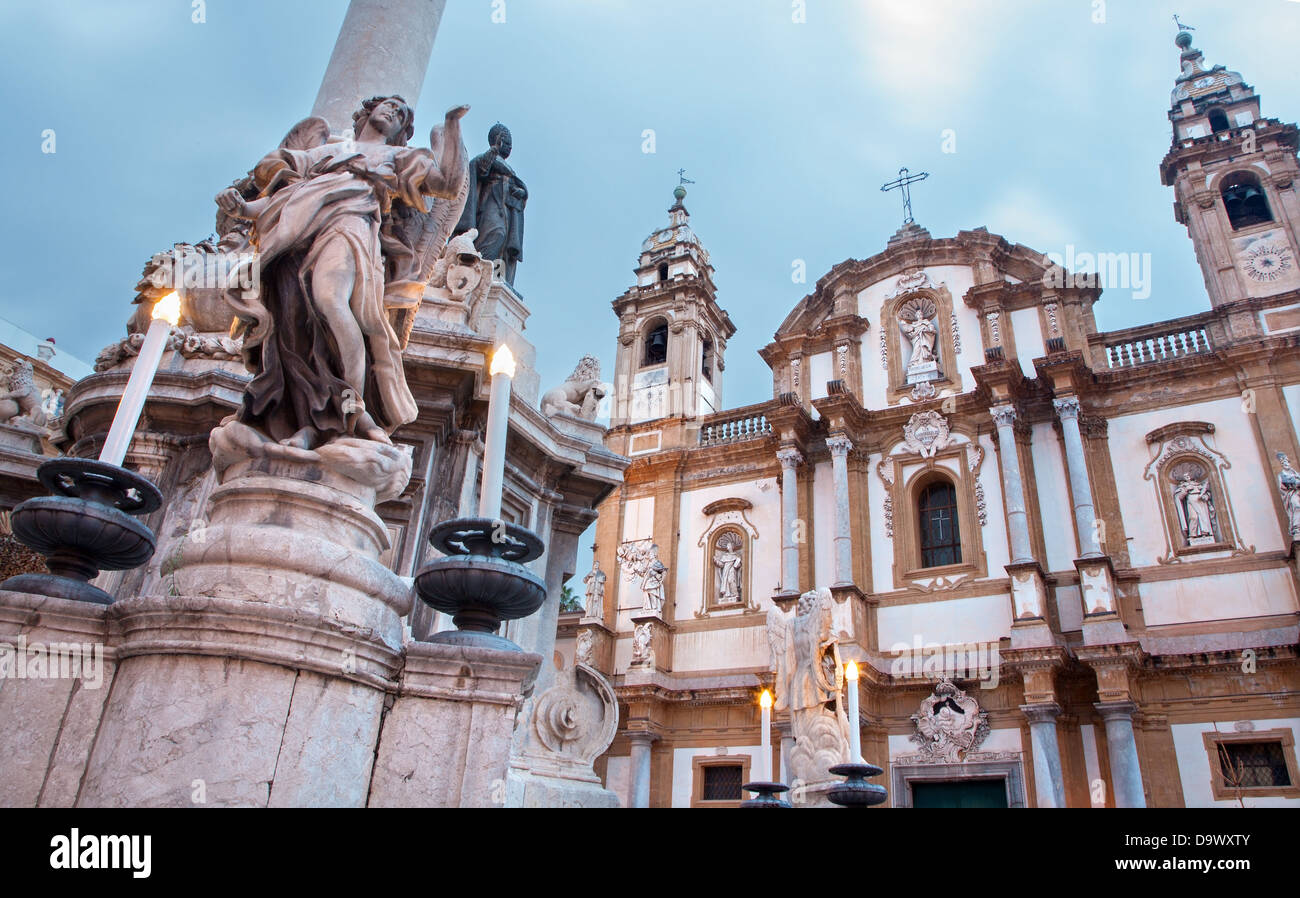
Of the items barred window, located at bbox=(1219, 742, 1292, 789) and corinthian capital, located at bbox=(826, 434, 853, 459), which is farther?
corinthian capital, located at bbox=(826, 434, 853, 459)

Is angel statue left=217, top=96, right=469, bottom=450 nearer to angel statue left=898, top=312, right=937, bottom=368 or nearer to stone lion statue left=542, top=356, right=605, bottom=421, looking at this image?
stone lion statue left=542, top=356, right=605, bottom=421

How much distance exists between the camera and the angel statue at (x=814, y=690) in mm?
10484

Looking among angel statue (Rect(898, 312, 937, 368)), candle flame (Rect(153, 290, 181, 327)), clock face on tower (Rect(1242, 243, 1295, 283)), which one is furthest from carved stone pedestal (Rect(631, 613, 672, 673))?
candle flame (Rect(153, 290, 181, 327))

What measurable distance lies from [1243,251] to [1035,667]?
10.6m

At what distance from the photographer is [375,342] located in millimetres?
3400

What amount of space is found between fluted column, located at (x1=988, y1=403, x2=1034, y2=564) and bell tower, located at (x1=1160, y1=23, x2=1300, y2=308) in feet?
16.8

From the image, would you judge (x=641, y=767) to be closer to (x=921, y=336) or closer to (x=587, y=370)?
(x=921, y=336)

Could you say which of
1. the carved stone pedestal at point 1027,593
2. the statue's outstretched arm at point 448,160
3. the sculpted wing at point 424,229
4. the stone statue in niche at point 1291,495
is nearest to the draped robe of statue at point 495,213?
the sculpted wing at point 424,229

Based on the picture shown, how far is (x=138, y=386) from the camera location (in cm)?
310

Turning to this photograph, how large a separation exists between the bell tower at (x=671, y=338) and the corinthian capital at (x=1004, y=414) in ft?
25.4

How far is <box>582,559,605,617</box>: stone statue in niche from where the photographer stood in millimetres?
20656

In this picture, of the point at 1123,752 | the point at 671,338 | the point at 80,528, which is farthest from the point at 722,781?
the point at 80,528
